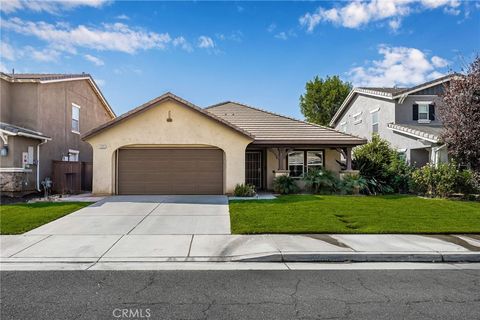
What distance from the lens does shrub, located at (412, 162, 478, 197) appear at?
14953 mm

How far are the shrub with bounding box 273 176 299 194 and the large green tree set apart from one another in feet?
83.3

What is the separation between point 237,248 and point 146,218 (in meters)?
4.07

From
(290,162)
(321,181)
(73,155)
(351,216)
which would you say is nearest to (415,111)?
(290,162)

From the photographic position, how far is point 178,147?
607 inches

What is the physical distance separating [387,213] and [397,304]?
6.82 m

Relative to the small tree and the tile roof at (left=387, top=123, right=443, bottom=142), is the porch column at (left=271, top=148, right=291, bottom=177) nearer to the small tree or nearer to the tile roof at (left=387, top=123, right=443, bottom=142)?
the small tree

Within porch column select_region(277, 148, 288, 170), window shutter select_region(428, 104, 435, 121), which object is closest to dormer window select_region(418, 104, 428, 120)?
window shutter select_region(428, 104, 435, 121)

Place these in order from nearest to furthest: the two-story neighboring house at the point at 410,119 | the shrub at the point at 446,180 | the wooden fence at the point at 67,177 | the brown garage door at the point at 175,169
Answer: the shrub at the point at 446,180
the brown garage door at the point at 175,169
the wooden fence at the point at 67,177
the two-story neighboring house at the point at 410,119

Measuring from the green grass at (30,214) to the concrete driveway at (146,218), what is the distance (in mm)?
323

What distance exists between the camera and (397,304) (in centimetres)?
446

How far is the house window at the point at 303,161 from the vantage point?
58.3 feet

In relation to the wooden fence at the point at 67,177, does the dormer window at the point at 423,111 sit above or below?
above

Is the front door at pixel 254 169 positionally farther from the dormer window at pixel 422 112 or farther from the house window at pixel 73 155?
the dormer window at pixel 422 112

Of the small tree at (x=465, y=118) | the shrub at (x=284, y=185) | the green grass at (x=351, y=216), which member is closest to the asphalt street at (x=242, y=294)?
the green grass at (x=351, y=216)
